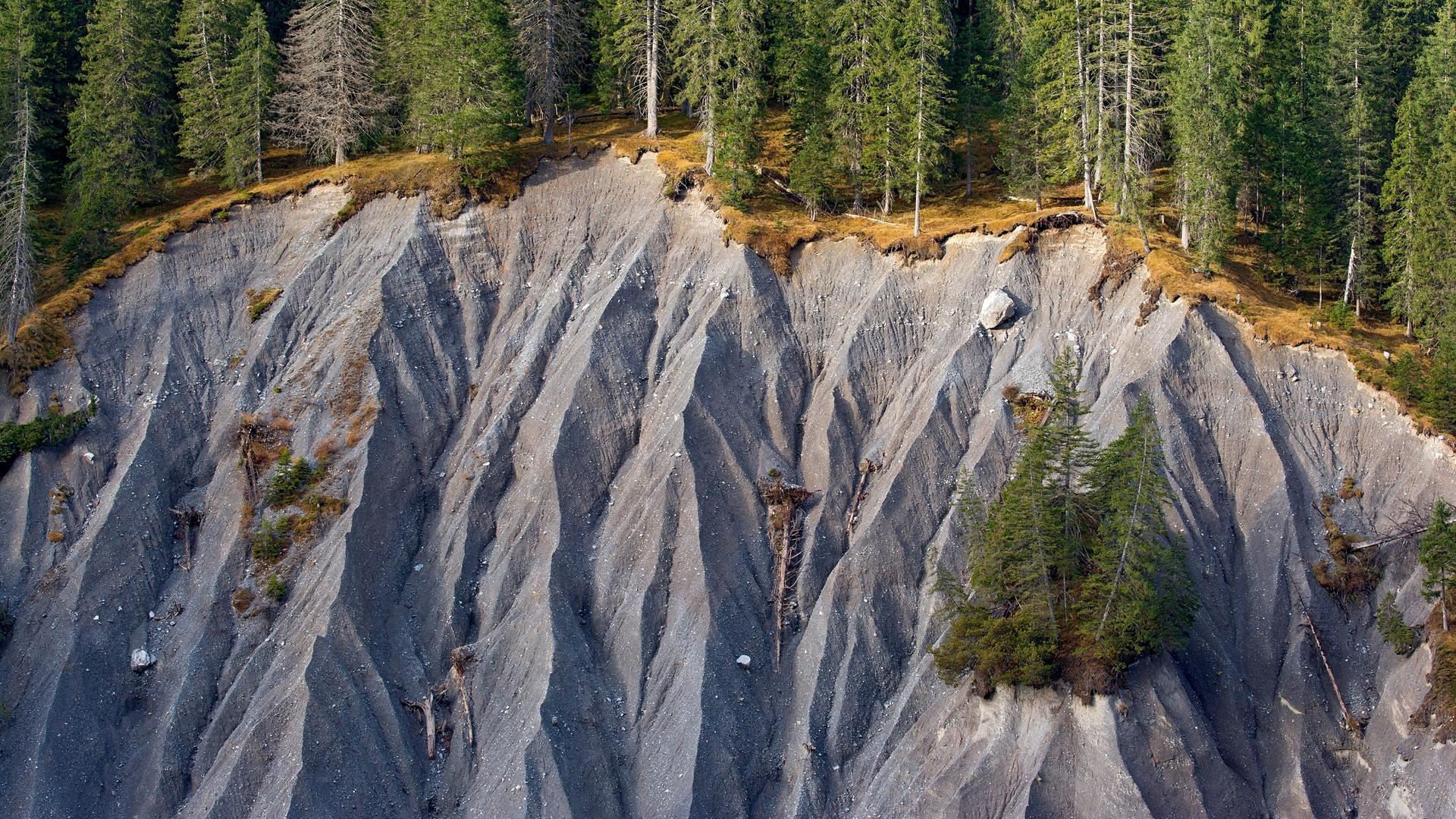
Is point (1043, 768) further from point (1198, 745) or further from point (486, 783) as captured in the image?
point (486, 783)

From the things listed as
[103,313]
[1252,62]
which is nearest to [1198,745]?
[1252,62]

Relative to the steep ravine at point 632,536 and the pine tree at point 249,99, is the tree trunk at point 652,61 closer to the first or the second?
the steep ravine at point 632,536

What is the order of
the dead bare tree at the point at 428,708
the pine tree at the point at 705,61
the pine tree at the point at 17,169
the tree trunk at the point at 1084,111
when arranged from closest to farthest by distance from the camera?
the dead bare tree at the point at 428,708 → the pine tree at the point at 17,169 → the tree trunk at the point at 1084,111 → the pine tree at the point at 705,61

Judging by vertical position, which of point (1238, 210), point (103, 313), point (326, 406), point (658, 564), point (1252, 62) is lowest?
point (658, 564)

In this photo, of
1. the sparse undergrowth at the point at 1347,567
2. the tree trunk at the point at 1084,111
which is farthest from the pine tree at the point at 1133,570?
the tree trunk at the point at 1084,111

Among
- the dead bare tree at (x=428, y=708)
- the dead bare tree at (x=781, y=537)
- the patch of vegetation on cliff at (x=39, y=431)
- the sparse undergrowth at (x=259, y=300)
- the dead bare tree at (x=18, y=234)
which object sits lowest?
the dead bare tree at (x=428, y=708)
